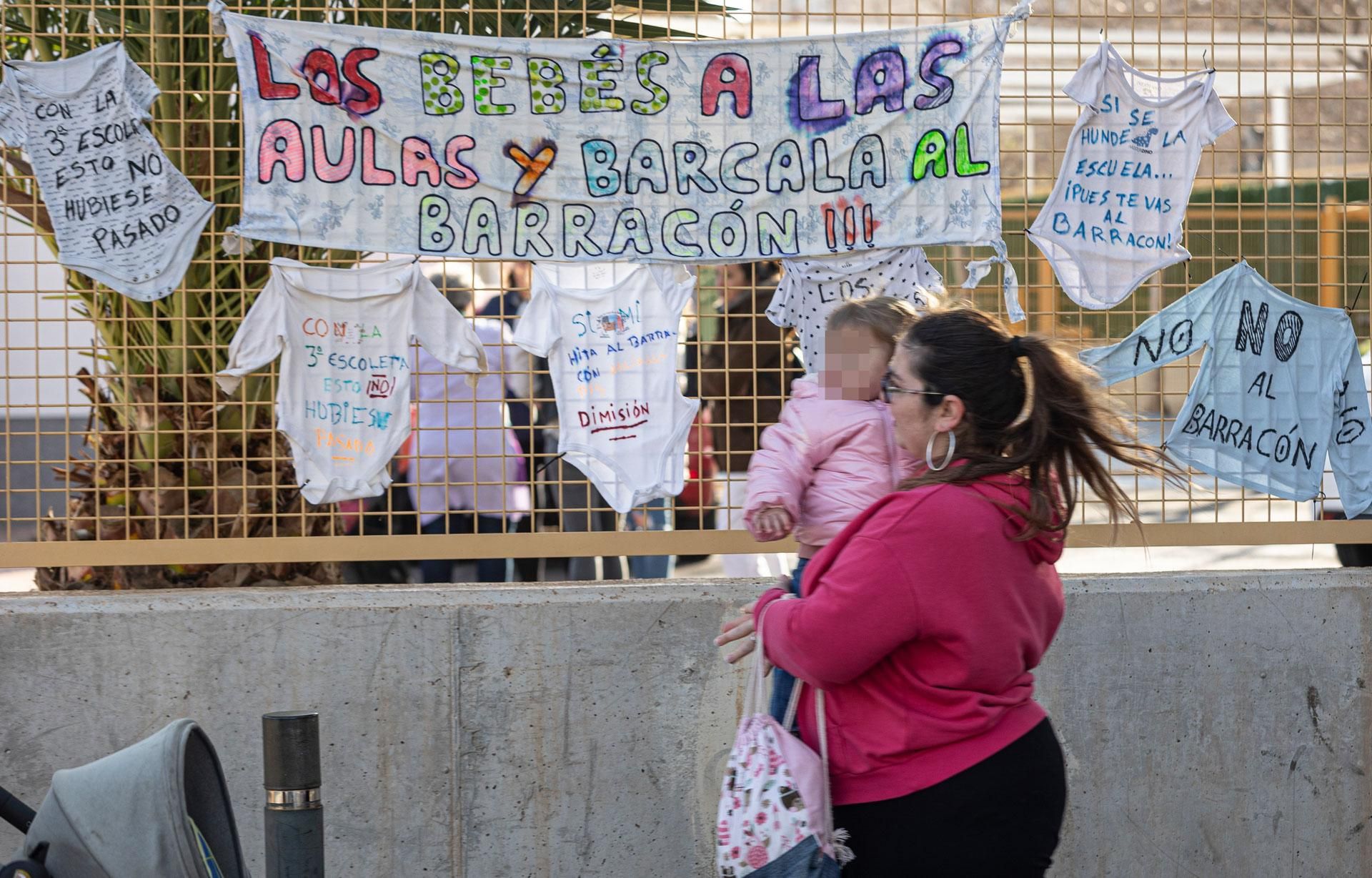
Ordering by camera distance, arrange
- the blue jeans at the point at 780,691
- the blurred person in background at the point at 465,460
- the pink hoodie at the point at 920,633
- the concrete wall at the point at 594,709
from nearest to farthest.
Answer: the pink hoodie at the point at 920,633
the blue jeans at the point at 780,691
the concrete wall at the point at 594,709
the blurred person in background at the point at 465,460

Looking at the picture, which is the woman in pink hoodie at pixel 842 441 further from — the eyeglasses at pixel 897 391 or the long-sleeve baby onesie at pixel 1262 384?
the long-sleeve baby onesie at pixel 1262 384

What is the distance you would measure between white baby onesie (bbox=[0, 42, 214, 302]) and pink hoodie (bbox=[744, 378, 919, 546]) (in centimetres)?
224

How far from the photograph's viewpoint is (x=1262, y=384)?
15.1 ft

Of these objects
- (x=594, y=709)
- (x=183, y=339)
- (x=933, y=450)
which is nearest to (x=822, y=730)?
(x=933, y=450)

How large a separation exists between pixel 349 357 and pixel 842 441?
1881 millimetres

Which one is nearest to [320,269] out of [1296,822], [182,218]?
[182,218]

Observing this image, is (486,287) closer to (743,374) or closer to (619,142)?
(619,142)

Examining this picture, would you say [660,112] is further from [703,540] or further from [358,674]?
[358,674]

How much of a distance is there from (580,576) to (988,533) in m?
3.41

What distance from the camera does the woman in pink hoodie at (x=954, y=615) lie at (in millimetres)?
2262

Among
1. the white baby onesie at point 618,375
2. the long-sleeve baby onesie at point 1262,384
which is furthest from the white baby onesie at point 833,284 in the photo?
the long-sleeve baby onesie at point 1262,384

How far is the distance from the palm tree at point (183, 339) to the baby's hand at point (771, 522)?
1.90 meters

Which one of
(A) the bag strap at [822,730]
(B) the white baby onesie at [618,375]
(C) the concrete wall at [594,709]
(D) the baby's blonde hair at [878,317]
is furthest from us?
(B) the white baby onesie at [618,375]

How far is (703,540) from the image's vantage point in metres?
4.27
